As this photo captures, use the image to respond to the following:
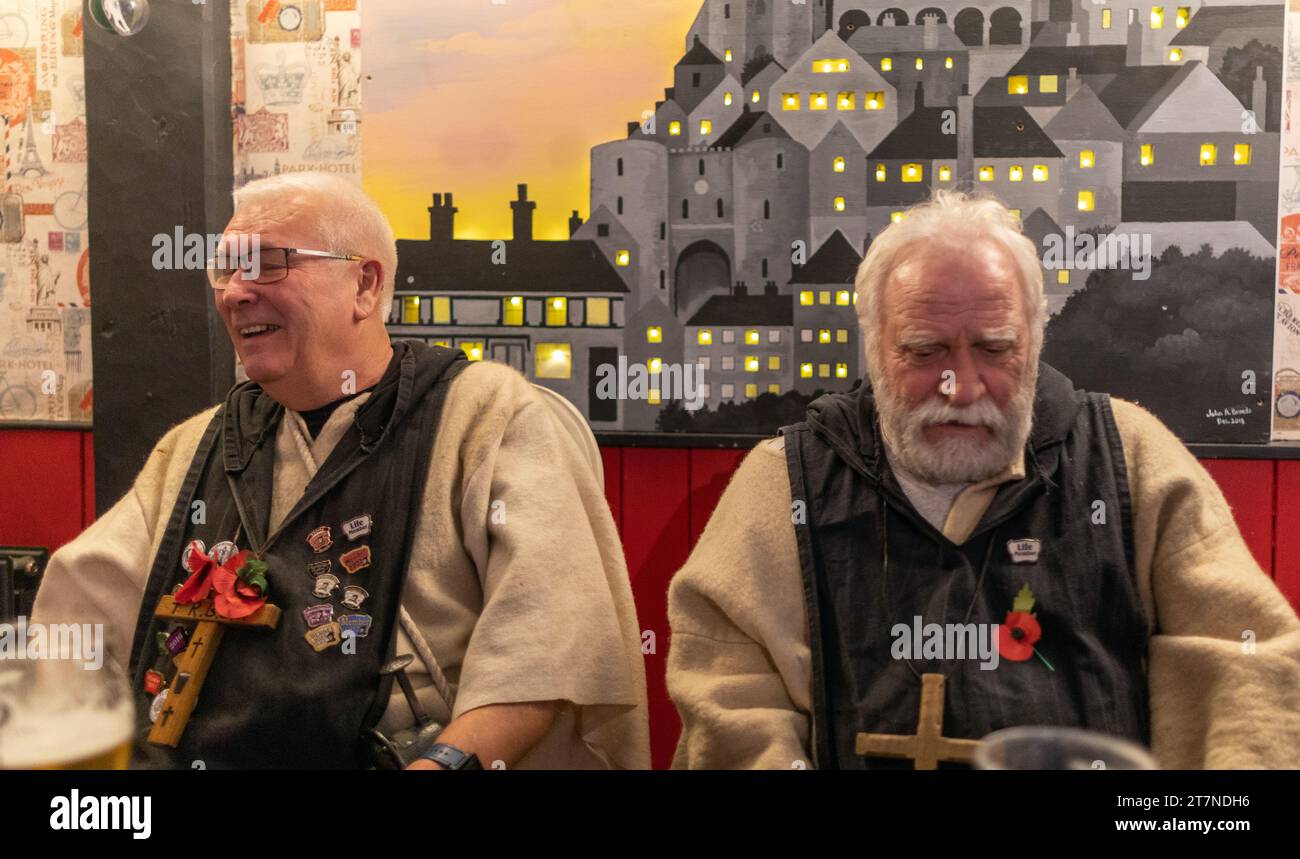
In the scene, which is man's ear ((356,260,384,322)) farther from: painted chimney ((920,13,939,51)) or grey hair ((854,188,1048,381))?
painted chimney ((920,13,939,51))

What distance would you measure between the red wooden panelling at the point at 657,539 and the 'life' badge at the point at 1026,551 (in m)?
1.03

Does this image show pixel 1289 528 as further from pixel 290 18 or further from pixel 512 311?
pixel 290 18

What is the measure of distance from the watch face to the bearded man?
5.90 ft

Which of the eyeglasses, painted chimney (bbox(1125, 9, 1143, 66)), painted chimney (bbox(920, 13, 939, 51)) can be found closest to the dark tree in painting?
painted chimney (bbox(1125, 9, 1143, 66))

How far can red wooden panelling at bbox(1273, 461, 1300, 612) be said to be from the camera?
2359mm

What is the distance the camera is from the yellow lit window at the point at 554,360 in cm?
263

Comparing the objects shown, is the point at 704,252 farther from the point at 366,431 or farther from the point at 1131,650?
the point at 1131,650

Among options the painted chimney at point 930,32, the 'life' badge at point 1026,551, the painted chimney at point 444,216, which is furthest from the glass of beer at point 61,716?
the painted chimney at point 930,32

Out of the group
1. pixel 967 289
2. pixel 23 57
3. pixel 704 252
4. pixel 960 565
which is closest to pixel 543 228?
pixel 704 252

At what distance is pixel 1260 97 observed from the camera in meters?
2.31

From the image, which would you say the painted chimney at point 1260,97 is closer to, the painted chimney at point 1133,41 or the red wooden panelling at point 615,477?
the painted chimney at point 1133,41

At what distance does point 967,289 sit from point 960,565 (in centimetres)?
49

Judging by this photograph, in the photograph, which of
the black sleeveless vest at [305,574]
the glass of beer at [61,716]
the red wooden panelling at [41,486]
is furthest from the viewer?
the red wooden panelling at [41,486]

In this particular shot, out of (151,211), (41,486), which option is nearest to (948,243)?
(151,211)
